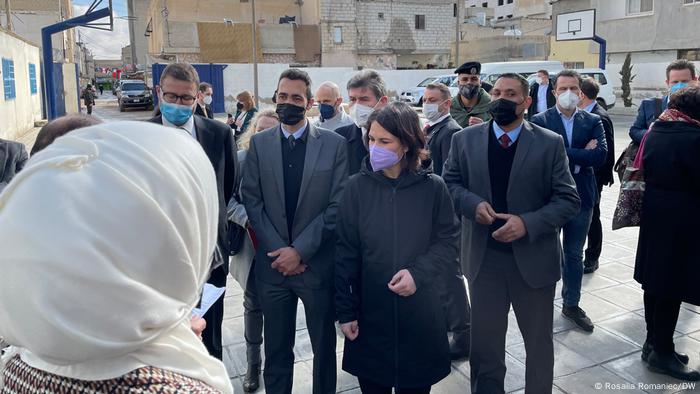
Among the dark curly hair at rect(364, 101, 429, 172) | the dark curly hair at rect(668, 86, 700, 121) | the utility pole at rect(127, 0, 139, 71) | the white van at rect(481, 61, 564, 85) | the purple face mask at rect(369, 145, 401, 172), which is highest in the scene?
the utility pole at rect(127, 0, 139, 71)

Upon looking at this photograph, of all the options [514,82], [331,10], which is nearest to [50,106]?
[514,82]

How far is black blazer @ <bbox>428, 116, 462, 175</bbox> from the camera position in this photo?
4.34 m

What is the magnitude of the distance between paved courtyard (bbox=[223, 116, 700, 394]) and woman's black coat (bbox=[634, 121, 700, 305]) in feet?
1.92

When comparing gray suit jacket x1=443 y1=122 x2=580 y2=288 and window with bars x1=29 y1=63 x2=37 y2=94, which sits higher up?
window with bars x1=29 y1=63 x2=37 y2=94

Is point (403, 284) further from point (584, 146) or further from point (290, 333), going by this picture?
point (584, 146)

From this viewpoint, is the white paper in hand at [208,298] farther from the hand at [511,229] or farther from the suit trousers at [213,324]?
the hand at [511,229]

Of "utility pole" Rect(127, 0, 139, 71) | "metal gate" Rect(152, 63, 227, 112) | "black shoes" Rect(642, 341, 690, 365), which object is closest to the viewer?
"black shoes" Rect(642, 341, 690, 365)

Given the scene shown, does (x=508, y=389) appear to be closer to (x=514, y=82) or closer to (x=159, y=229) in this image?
(x=514, y=82)

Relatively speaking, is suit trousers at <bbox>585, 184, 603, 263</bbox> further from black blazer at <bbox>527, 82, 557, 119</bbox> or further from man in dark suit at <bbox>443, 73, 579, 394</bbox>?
black blazer at <bbox>527, 82, 557, 119</bbox>

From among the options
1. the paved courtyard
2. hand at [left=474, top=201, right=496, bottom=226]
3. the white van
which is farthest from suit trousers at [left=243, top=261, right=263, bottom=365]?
the white van

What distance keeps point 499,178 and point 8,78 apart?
16019 millimetres

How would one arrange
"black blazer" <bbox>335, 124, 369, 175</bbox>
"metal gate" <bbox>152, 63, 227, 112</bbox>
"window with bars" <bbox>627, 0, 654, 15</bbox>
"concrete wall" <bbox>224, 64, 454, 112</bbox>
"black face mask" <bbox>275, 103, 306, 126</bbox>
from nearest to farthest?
"black face mask" <bbox>275, 103, 306, 126</bbox>, "black blazer" <bbox>335, 124, 369, 175</bbox>, "window with bars" <bbox>627, 0, 654, 15</bbox>, "metal gate" <bbox>152, 63, 227, 112</bbox>, "concrete wall" <bbox>224, 64, 454, 112</bbox>

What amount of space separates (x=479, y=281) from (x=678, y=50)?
92.0 feet

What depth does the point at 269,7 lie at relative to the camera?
1777 inches
